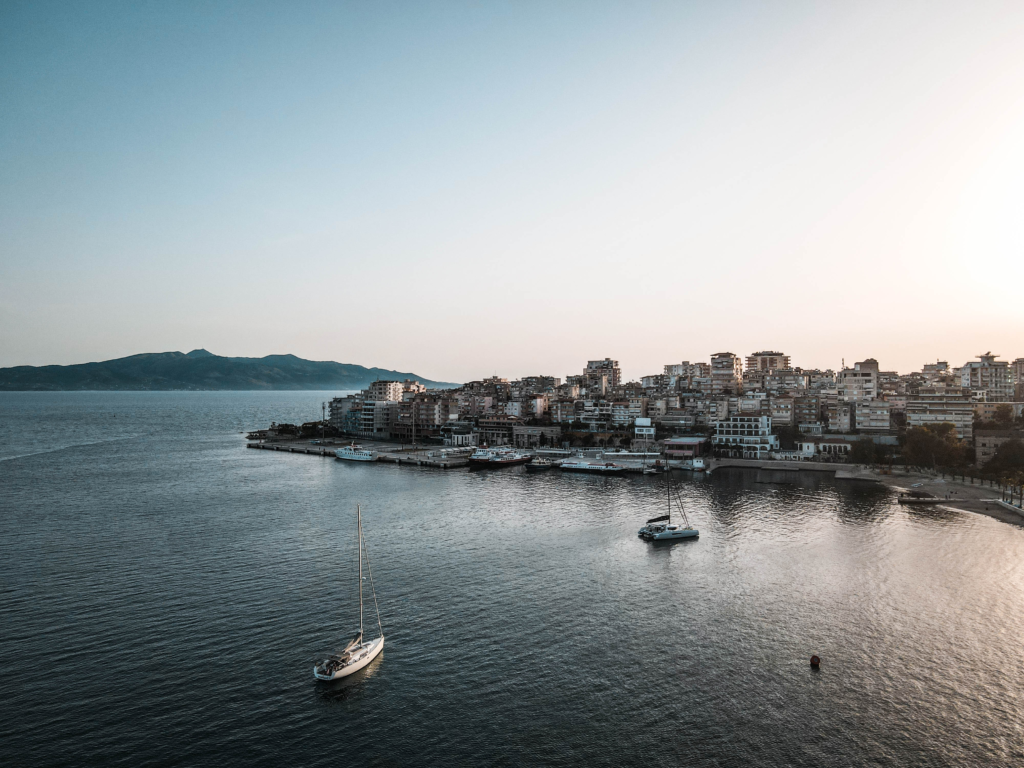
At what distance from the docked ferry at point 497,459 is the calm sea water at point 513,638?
3304 centimetres

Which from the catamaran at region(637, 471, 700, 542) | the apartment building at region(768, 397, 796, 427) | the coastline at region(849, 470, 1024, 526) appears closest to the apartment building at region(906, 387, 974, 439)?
the apartment building at region(768, 397, 796, 427)

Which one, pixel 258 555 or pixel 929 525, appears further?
pixel 929 525

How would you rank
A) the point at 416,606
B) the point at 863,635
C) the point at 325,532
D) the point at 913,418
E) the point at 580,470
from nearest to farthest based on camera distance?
the point at 863,635 < the point at 416,606 < the point at 325,532 < the point at 580,470 < the point at 913,418

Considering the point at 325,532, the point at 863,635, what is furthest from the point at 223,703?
the point at 863,635

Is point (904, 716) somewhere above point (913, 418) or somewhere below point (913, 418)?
below

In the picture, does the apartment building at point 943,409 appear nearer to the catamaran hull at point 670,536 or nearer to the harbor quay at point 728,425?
the harbor quay at point 728,425

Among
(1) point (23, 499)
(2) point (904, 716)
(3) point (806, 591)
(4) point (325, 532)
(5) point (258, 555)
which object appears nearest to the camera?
(2) point (904, 716)

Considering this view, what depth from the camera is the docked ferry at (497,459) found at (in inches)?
3204

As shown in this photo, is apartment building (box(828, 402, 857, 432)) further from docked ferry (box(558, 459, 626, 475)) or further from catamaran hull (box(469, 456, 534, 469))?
catamaran hull (box(469, 456, 534, 469))

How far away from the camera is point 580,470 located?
77.2 metres

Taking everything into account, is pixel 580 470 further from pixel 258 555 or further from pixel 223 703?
pixel 223 703

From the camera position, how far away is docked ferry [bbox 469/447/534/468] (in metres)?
81.4

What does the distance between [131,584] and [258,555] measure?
22.2ft

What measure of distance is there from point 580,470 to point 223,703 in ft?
199
